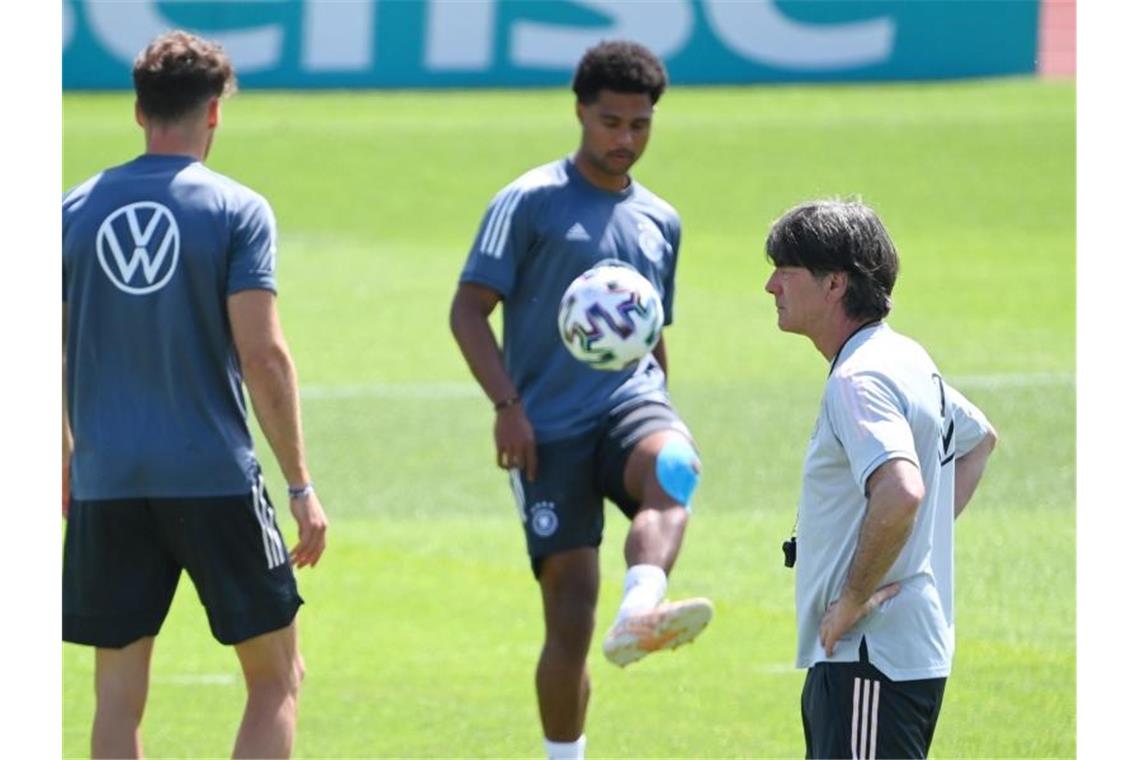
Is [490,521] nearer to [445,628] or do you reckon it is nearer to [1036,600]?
[445,628]

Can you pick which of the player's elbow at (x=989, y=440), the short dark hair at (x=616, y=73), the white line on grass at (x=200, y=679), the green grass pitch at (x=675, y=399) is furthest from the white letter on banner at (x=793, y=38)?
the player's elbow at (x=989, y=440)

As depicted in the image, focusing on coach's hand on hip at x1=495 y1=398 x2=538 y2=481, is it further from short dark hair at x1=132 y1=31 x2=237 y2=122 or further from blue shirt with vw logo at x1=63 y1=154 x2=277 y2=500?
short dark hair at x1=132 y1=31 x2=237 y2=122

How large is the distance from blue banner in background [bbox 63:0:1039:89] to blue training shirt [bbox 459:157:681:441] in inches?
838

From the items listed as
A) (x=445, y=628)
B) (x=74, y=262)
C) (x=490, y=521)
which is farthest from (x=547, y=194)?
(x=490, y=521)

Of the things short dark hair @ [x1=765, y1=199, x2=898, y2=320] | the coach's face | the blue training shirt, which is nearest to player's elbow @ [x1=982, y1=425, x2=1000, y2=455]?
short dark hair @ [x1=765, y1=199, x2=898, y2=320]

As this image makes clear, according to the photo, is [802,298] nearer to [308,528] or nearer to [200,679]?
[308,528]

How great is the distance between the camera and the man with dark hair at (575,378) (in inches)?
313

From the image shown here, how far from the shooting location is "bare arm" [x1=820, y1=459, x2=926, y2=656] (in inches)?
197

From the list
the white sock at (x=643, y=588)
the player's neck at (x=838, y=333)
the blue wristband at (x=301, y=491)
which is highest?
the player's neck at (x=838, y=333)

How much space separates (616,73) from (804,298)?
3.25 metres

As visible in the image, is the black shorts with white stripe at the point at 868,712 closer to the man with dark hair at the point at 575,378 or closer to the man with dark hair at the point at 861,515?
the man with dark hair at the point at 861,515

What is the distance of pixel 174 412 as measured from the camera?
645 cm

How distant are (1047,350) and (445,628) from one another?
1048cm

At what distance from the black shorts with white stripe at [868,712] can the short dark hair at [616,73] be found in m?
3.72
